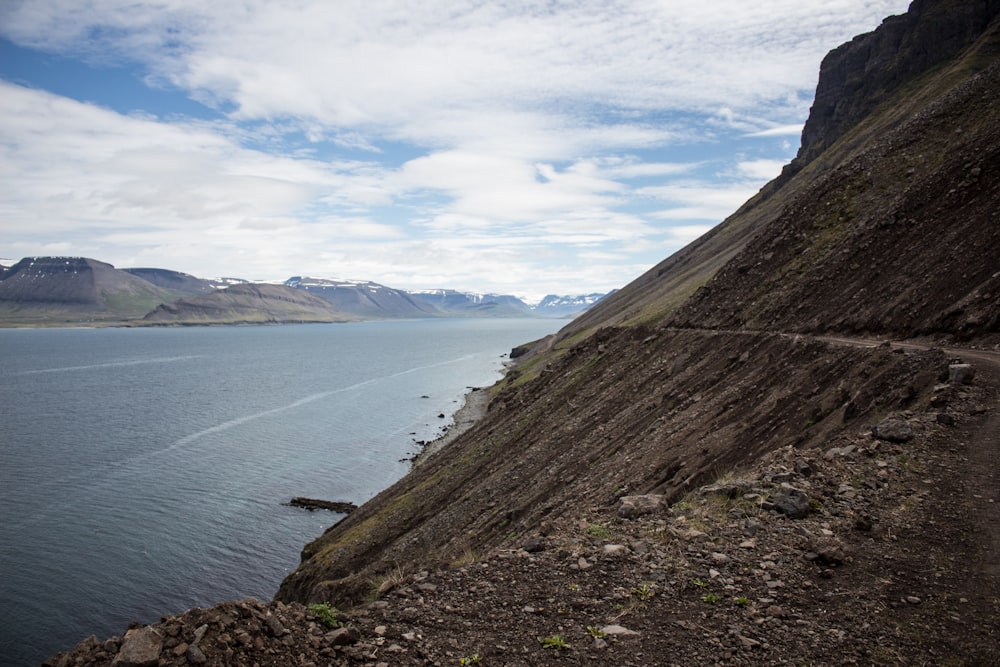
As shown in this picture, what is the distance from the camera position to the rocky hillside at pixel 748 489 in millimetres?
10430

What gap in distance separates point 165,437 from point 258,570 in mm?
51650

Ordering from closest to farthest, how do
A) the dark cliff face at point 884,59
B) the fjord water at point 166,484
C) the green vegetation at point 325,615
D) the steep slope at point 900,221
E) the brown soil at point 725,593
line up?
the brown soil at point 725,593
the green vegetation at point 325,615
the steep slope at point 900,221
the fjord water at point 166,484
the dark cliff face at point 884,59

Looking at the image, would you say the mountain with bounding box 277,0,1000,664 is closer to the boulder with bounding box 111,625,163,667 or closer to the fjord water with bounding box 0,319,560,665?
the boulder with bounding box 111,625,163,667

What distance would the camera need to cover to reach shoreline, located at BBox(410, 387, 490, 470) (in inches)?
3022

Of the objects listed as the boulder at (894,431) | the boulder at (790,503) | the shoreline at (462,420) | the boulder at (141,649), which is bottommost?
the shoreline at (462,420)

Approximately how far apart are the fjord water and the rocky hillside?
9809 mm

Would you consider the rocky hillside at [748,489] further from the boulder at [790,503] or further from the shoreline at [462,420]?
the shoreline at [462,420]

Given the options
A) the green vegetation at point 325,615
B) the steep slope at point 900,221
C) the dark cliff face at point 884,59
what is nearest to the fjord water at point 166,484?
the green vegetation at point 325,615

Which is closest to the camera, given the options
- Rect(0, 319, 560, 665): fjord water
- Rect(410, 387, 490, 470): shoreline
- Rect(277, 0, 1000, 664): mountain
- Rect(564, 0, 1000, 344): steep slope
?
Rect(277, 0, 1000, 664): mountain

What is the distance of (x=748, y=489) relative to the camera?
1630 centimetres

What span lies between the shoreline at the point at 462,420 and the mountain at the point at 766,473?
23.1m

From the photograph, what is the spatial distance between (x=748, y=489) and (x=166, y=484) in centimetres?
6656

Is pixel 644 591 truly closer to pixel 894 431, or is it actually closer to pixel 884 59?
pixel 894 431

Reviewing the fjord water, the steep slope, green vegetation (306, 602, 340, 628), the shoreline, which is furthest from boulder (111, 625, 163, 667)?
the shoreline
